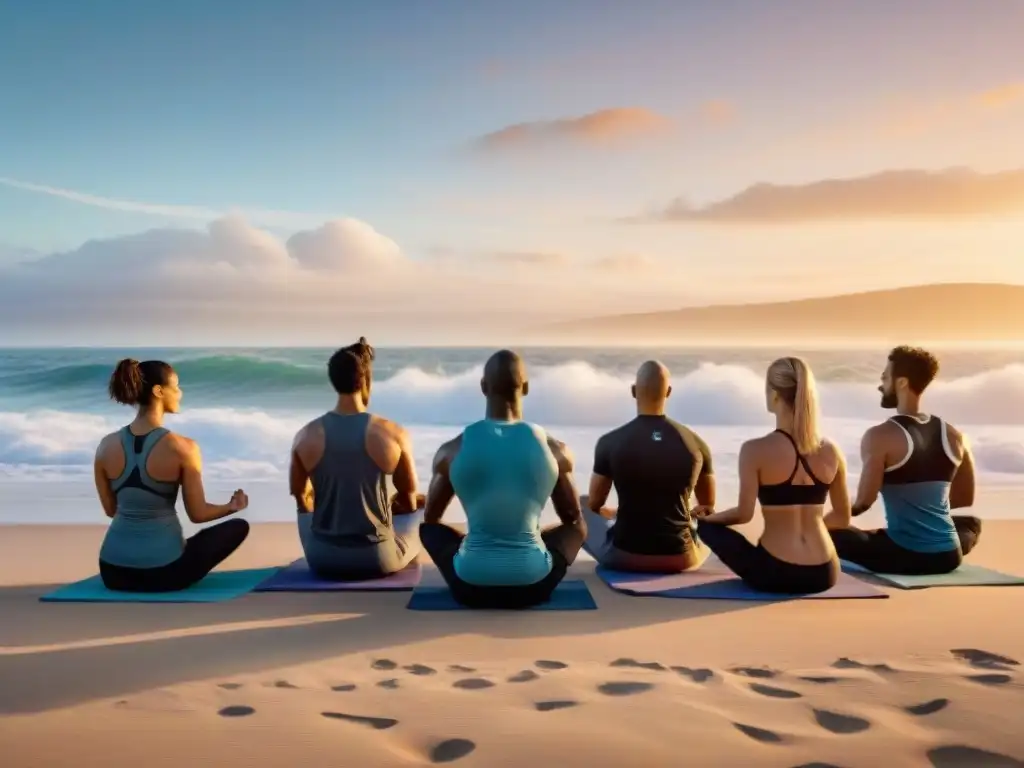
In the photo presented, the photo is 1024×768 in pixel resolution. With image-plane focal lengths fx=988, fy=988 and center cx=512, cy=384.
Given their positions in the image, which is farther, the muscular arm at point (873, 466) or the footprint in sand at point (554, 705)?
the muscular arm at point (873, 466)

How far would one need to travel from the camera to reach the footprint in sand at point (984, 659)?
3432 mm

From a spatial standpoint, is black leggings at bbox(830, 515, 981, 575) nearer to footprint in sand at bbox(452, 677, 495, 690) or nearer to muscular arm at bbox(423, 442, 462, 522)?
muscular arm at bbox(423, 442, 462, 522)

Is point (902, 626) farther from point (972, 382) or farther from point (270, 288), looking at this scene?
point (270, 288)

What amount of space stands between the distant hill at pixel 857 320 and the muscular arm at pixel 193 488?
37.2 meters

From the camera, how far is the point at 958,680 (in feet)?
10.7

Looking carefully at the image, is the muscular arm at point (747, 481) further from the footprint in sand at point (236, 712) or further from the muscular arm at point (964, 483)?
the footprint in sand at point (236, 712)

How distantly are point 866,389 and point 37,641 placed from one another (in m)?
24.7

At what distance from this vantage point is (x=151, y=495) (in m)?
4.39

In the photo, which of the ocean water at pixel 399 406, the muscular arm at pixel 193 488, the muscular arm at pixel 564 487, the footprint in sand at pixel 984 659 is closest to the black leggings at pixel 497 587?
the muscular arm at pixel 564 487

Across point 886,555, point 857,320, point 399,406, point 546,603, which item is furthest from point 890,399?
point 857,320

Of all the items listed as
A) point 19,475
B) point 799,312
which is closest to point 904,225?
point 799,312

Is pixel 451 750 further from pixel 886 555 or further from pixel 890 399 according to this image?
pixel 890 399

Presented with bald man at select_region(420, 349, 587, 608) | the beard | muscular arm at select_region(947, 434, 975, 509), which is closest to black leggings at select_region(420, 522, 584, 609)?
bald man at select_region(420, 349, 587, 608)

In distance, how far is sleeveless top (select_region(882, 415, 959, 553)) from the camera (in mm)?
4742
